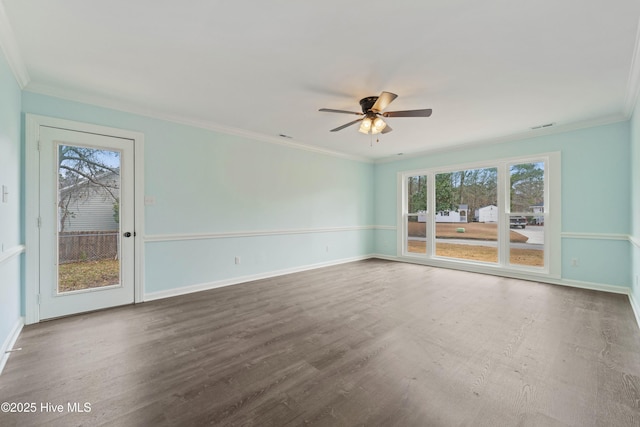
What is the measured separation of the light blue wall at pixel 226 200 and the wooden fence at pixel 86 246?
40 centimetres

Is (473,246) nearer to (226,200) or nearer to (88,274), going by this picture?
(226,200)

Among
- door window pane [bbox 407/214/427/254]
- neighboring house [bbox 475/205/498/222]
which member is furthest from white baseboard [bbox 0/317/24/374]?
neighboring house [bbox 475/205/498/222]

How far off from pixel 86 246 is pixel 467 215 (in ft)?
20.8

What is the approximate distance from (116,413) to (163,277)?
2.42 m

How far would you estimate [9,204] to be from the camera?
248 centimetres

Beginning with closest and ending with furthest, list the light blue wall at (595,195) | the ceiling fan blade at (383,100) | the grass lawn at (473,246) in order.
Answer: the ceiling fan blade at (383,100) → the light blue wall at (595,195) → the grass lawn at (473,246)

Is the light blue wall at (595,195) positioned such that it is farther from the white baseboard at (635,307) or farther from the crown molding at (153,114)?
the crown molding at (153,114)

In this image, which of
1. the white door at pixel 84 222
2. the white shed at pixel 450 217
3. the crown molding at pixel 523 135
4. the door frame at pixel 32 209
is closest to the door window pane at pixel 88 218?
the white door at pixel 84 222

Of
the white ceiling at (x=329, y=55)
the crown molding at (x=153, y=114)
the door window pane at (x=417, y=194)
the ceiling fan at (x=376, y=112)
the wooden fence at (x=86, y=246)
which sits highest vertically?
the white ceiling at (x=329, y=55)

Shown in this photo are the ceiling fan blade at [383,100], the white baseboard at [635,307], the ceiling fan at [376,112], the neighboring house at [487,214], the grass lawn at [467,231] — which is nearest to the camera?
the ceiling fan blade at [383,100]

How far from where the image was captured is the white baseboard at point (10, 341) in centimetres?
218

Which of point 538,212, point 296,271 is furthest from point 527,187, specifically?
point 296,271

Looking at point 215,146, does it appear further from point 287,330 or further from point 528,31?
point 528,31

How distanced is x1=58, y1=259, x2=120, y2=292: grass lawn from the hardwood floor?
1.26 feet
